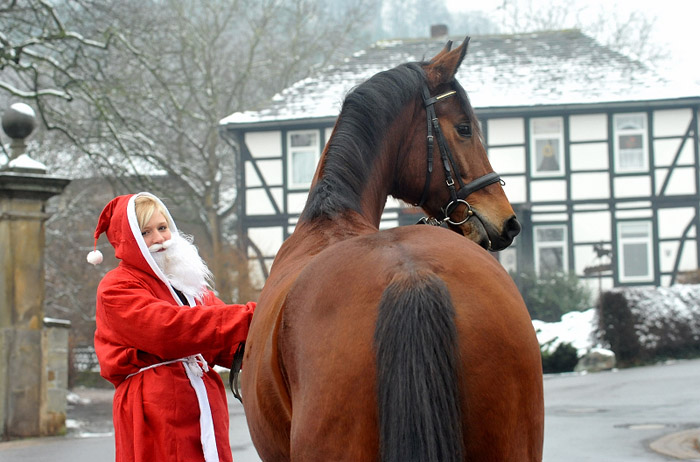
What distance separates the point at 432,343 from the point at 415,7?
61.2m

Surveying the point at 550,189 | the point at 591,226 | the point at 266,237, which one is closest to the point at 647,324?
the point at 591,226

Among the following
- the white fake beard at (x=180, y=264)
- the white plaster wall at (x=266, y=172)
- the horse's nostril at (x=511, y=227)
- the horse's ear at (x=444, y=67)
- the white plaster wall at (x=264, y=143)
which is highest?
the white plaster wall at (x=264, y=143)

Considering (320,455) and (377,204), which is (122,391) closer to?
(377,204)

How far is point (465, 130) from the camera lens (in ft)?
13.0

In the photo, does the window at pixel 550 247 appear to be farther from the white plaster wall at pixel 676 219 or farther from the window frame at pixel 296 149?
the window frame at pixel 296 149

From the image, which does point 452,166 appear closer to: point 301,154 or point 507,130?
point 507,130

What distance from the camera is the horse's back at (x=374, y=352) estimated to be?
2404 millimetres

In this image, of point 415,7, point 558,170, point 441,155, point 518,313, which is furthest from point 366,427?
point 415,7

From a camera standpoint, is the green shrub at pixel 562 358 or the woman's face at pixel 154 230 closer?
the woman's face at pixel 154 230

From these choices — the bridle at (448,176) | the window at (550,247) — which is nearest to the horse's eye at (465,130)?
the bridle at (448,176)

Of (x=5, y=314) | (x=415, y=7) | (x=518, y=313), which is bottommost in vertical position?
(x=5, y=314)

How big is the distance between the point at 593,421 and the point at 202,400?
25.7 feet

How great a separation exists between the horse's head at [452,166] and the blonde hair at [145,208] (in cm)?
107

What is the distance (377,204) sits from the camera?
3785mm
